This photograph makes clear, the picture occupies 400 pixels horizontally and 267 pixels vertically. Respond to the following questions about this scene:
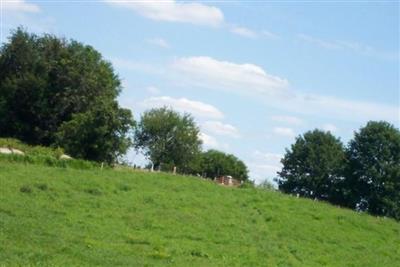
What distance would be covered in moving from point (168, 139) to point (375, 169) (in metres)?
29.6

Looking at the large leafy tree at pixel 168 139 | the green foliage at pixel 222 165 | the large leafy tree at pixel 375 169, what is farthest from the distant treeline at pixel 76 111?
the green foliage at pixel 222 165

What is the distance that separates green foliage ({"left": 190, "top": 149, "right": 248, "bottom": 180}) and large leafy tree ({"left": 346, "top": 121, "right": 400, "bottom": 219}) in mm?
38978

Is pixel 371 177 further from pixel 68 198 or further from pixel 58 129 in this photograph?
pixel 68 198

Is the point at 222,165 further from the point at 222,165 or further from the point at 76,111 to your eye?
the point at 76,111

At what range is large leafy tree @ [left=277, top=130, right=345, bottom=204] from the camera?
7988 cm

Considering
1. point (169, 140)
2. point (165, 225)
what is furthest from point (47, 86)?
point (165, 225)

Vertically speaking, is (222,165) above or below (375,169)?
above

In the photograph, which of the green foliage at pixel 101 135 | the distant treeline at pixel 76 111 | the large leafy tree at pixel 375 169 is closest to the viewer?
the green foliage at pixel 101 135

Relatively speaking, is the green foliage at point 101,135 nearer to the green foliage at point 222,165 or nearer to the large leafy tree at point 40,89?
the large leafy tree at point 40,89

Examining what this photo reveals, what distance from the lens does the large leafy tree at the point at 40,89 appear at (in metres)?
64.5

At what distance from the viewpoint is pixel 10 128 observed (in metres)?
65.2

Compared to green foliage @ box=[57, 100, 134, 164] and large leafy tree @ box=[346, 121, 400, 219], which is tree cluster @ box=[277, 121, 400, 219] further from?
green foliage @ box=[57, 100, 134, 164]

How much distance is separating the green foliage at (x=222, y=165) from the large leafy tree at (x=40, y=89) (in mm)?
43903

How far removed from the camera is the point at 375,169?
2704 inches
